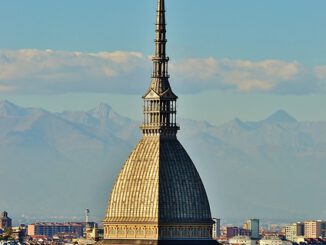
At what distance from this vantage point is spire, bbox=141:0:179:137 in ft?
372

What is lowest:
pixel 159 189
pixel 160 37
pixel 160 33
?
pixel 159 189

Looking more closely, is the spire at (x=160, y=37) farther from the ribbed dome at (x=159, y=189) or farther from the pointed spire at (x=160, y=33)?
the ribbed dome at (x=159, y=189)

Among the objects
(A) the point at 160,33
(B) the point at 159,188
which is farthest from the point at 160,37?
(B) the point at 159,188

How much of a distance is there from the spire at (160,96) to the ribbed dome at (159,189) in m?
0.66

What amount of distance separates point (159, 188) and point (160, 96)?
14.8 feet

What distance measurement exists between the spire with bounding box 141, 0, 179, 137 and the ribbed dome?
2.17ft

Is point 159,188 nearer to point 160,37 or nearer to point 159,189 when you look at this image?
→ point 159,189

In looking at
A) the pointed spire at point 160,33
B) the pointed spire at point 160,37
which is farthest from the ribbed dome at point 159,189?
the pointed spire at point 160,33

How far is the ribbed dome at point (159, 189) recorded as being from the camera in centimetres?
11256

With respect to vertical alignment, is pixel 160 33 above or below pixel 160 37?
above

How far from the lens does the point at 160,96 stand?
113125 mm

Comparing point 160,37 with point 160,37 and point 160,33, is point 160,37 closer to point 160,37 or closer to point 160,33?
point 160,37

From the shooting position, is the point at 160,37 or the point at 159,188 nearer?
the point at 159,188

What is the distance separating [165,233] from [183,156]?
3.98m
